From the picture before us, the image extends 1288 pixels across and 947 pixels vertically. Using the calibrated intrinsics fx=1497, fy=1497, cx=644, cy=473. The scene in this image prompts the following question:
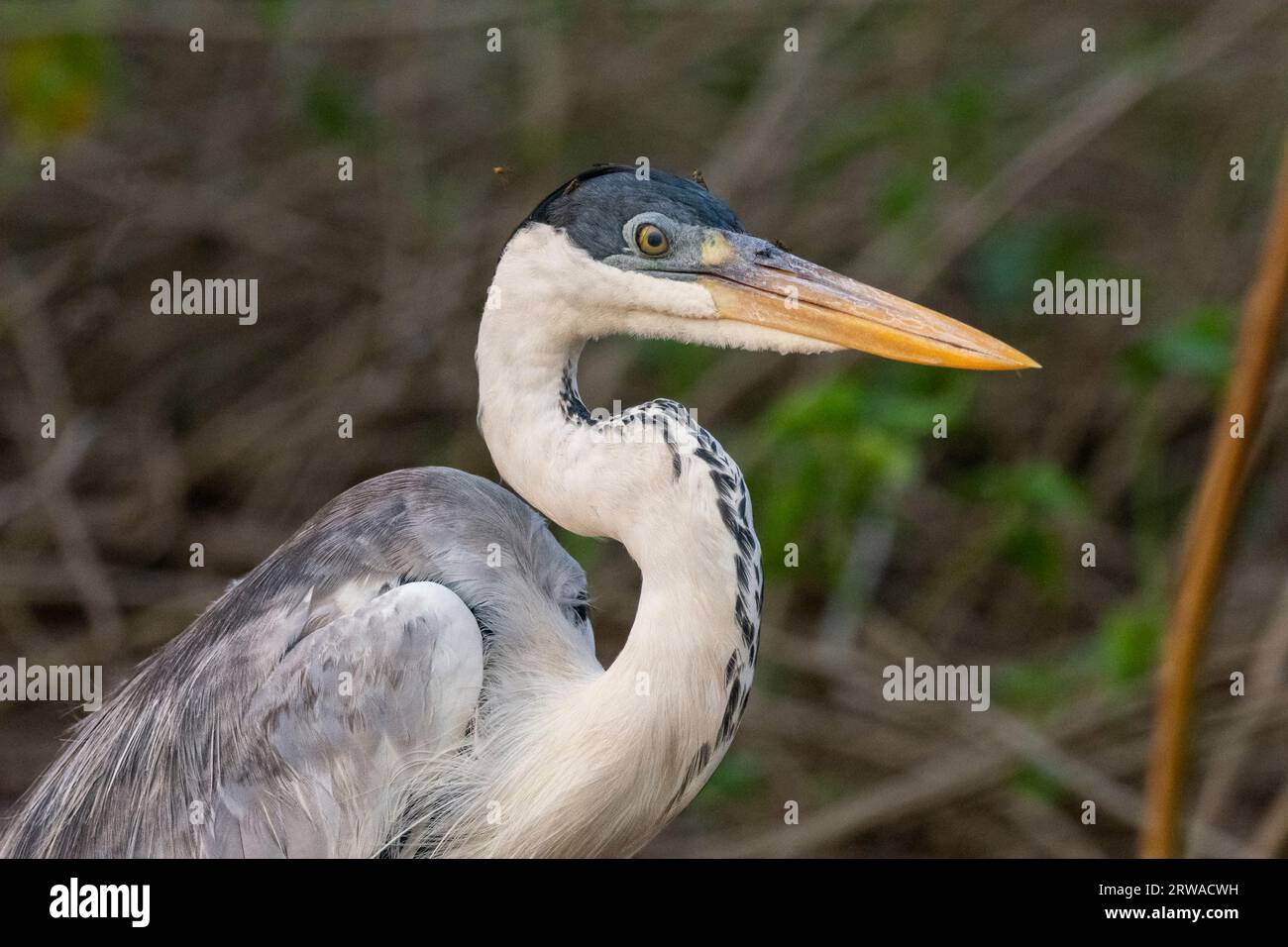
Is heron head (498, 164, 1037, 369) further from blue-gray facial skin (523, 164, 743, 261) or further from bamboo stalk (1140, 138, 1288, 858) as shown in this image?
bamboo stalk (1140, 138, 1288, 858)

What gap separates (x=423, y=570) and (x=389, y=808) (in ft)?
1.27

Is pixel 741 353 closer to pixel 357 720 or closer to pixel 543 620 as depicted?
pixel 543 620

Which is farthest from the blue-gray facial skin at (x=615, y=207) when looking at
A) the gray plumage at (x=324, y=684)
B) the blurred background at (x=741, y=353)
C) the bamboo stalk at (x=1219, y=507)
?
the blurred background at (x=741, y=353)

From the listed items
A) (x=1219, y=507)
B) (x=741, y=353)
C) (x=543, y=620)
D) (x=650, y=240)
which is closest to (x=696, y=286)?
(x=650, y=240)

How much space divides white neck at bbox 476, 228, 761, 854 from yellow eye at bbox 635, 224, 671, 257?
5cm

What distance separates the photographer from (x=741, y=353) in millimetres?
5129

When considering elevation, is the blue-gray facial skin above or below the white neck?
above

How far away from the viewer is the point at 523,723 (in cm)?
245

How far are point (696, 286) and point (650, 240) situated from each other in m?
0.10

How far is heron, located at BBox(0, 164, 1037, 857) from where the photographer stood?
2.25 meters

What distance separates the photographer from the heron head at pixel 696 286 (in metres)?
2.35

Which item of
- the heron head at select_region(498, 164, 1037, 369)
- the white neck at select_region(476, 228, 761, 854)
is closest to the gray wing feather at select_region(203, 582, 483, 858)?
the white neck at select_region(476, 228, 761, 854)
